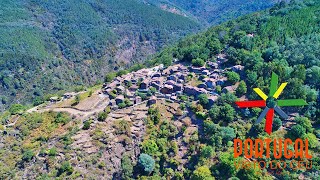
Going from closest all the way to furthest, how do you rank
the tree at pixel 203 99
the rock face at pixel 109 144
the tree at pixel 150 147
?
the rock face at pixel 109 144 < the tree at pixel 150 147 < the tree at pixel 203 99

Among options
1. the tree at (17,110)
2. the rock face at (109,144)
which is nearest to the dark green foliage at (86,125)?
the rock face at (109,144)

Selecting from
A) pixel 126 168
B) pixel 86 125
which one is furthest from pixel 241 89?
pixel 86 125

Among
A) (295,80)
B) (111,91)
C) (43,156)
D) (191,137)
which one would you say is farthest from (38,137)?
(295,80)

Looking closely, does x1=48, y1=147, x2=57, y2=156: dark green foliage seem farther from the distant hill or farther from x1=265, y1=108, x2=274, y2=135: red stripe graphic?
the distant hill

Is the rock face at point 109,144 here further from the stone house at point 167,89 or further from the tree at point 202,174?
the tree at point 202,174

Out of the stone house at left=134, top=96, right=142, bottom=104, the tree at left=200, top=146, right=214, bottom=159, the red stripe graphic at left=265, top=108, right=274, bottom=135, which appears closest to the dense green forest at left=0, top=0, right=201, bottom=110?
the stone house at left=134, top=96, right=142, bottom=104

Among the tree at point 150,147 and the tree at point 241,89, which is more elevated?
the tree at point 241,89
